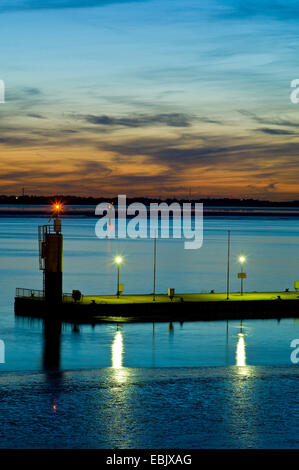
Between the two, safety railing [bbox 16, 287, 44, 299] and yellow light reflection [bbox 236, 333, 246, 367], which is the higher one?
safety railing [bbox 16, 287, 44, 299]

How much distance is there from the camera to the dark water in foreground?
2039 cm

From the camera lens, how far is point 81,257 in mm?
123875

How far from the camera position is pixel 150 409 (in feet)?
77.5

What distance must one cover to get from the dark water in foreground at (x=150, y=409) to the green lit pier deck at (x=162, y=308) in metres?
20.8

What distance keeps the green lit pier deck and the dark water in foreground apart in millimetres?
20830

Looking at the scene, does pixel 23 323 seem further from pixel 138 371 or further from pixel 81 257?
pixel 81 257

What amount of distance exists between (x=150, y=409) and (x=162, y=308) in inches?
1177

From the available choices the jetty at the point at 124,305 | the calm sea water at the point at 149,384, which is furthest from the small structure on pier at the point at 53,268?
the calm sea water at the point at 149,384

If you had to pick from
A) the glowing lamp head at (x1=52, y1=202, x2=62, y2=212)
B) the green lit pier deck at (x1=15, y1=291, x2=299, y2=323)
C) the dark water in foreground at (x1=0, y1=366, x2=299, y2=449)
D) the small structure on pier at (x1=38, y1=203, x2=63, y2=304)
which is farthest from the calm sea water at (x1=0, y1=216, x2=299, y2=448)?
the glowing lamp head at (x1=52, y1=202, x2=62, y2=212)

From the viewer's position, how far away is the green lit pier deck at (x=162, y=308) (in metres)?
51.3

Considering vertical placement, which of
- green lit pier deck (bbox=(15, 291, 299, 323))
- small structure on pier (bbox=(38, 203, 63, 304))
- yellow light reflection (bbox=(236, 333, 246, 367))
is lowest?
yellow light reflection (bbox=(236, 333, 246, 367))

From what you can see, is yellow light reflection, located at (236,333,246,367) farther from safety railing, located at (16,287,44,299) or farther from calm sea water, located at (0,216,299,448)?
safety railing, located at (16,287,44,299)
